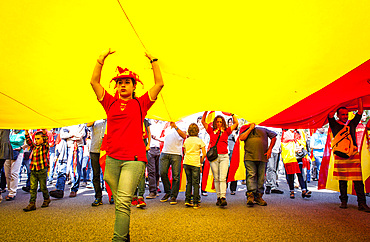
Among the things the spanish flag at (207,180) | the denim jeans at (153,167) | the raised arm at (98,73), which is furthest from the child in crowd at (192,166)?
the raised arm at (98,73)

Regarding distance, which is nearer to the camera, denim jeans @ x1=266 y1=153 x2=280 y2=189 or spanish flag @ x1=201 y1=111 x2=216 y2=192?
spanish flag @ x1=201 y1=111 x2=216 y2=192

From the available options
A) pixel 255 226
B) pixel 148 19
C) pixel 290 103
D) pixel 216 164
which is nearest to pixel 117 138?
pixel 148 19

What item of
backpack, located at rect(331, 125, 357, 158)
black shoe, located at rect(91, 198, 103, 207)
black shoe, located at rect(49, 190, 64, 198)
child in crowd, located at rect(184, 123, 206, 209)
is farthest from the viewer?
black shoe, located at rect(49, 190, 64, 198)

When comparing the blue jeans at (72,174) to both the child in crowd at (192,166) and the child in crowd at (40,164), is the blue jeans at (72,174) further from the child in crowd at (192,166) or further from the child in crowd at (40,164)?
the child in crowd at (192,166)

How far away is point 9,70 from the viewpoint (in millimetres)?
2432

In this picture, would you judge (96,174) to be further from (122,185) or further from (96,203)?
(122,185)

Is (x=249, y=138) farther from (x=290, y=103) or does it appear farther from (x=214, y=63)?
(x=214, y=63)

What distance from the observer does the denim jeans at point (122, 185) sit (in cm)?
184

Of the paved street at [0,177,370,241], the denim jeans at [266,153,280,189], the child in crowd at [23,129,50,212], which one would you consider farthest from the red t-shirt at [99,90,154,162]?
the denim jeans at [266,153,280,189]

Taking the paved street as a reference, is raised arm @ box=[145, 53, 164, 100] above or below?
above

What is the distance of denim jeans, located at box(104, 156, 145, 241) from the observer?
184 cm

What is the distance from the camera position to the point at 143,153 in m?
2.13

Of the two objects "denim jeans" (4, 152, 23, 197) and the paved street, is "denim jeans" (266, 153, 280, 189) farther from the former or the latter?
"denim jeans" (4, 152, 23, 197)

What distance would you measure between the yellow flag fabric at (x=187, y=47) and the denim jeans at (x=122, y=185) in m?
1.10
